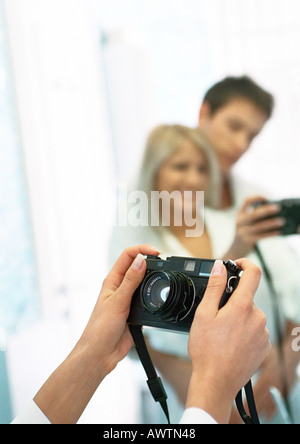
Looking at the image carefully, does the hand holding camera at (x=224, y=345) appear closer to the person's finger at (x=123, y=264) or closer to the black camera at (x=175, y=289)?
the black camera at (x=175, y=289)

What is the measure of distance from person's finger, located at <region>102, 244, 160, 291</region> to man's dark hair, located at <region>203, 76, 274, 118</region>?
1.67 ft

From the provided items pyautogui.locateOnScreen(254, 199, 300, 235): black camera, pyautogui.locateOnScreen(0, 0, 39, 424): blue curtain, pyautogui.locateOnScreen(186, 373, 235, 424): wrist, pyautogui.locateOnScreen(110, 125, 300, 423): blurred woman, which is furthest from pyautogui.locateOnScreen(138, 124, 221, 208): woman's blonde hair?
pyautogui.locateOnScreen(186, 373, 235, 424): wrist

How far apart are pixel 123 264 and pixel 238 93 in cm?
57

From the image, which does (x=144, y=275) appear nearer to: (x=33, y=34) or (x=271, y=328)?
(x=271, y=328)

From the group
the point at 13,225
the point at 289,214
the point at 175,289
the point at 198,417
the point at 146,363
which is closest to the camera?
the point at 198,417

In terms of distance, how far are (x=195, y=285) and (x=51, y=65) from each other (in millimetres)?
895

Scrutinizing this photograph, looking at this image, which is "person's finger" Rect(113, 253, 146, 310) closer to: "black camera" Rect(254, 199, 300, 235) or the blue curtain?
"black camera" Rect(254, 199, 300, 235)

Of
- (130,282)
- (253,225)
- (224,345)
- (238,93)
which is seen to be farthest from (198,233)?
(224,345)

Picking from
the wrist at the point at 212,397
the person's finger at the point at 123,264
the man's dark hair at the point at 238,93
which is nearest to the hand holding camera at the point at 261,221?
the man's dark hair at the point at 238,93

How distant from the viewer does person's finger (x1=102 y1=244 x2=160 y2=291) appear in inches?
27.7

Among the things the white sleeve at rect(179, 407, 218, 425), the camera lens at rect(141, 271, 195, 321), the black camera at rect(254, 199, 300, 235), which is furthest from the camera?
the black camera at rect(254, 199, 300, 235)

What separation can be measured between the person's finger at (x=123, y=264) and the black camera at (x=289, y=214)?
423 mm

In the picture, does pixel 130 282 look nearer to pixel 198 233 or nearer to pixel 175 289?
pixel 175 289

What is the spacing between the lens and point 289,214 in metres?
1.01
